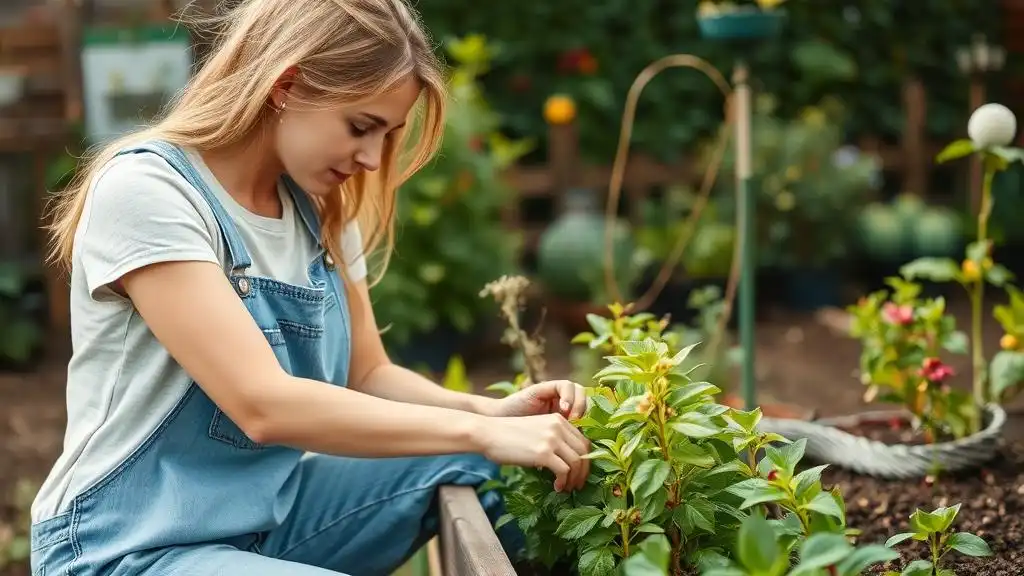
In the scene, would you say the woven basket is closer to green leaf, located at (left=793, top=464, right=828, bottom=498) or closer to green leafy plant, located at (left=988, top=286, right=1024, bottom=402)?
green leafy plant, located at (left=988, top=286, right=1024, bottom=402)

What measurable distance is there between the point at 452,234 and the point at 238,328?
9.71 feet

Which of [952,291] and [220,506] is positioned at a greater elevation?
[220,506]

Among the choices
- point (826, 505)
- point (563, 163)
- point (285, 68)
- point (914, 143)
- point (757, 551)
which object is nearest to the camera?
point (757, 551)

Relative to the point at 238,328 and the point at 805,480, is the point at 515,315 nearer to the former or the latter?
the point at 238,328

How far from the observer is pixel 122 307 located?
5.21ft

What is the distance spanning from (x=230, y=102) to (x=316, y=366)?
400mm

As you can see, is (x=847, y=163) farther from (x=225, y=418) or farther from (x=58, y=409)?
(x=225, y=418)

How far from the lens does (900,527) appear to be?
193cm

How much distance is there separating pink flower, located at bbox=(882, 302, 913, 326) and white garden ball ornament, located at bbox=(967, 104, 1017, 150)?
31 centimetres

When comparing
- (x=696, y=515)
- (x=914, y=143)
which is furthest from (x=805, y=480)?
(x=914, y=143)

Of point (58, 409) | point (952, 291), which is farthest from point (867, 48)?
point (58, 409)

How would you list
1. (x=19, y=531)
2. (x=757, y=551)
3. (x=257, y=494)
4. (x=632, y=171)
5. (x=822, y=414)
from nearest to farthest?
(x=757, y=551) < (x=257, y=494) < (x=19, y=531) < (x=822, y=414) < (x=632, y=171)

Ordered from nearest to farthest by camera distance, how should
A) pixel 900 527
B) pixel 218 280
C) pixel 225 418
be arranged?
1. pixel 218 280
2. pixel 225 418
3. pixel 900 527

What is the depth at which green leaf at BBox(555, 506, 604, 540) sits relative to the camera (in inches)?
57.1
